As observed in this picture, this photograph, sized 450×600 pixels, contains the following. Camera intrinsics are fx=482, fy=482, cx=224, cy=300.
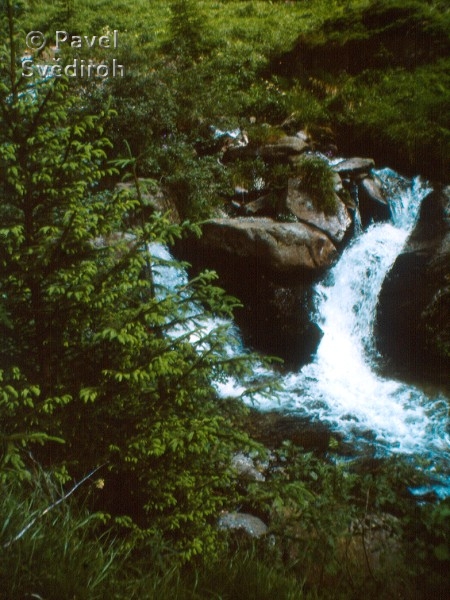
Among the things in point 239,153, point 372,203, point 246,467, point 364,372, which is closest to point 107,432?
point 246,467

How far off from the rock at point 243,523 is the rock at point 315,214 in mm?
5965

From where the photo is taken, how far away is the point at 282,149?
10.7m

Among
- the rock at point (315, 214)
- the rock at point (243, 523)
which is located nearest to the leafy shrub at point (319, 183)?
the rock at point (315, 214)

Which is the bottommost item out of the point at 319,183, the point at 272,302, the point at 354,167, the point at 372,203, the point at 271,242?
the point at 272,302

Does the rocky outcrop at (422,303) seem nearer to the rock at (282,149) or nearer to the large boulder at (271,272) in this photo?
the large boulder at (271,272)

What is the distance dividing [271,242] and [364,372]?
2.90 meters

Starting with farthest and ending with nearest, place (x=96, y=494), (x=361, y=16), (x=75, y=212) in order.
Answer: (x=361, y=16)
(x=96, y=494)
(x=75, y=212)

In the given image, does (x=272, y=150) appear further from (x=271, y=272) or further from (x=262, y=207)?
(x=271, y=272)

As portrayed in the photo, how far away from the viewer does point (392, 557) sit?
11.9 ft

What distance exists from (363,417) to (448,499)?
458 centimetres

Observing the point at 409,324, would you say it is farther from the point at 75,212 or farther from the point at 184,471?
the point at 75,212

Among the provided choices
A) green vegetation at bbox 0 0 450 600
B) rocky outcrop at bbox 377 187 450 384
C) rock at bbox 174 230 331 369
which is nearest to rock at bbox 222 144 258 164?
rock at bbox 174 230 331 369

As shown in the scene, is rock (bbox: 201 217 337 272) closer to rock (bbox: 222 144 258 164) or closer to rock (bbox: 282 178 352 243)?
rock (bbox: 282 178 352 243)

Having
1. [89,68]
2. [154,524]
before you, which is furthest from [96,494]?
[89,68]
